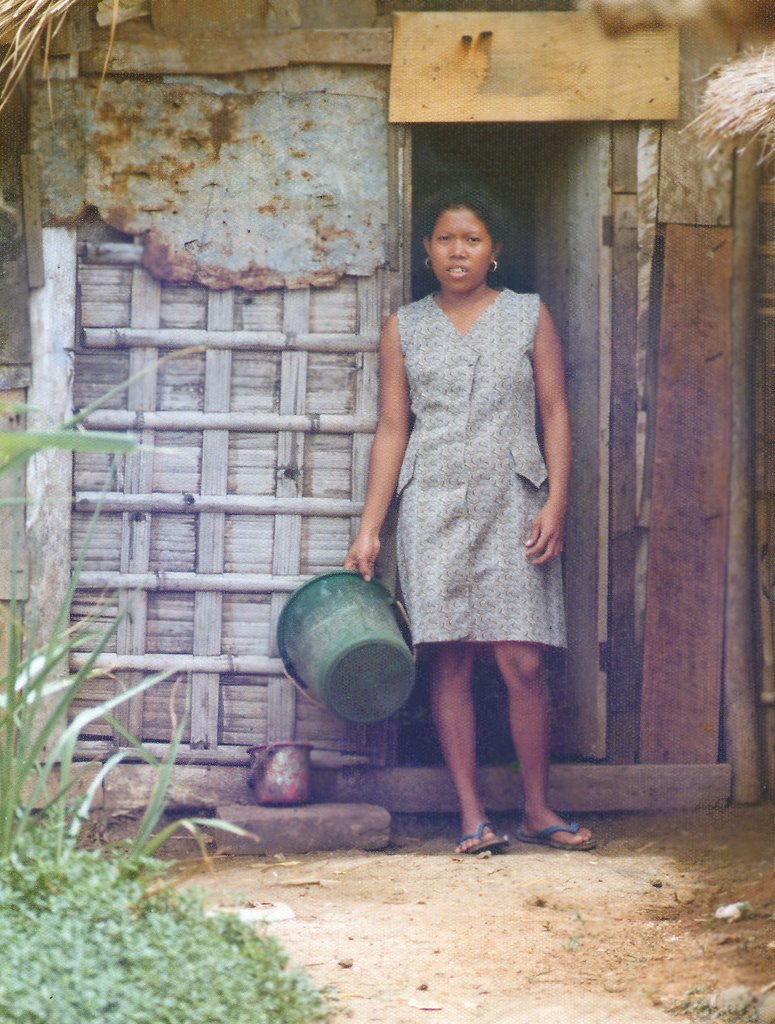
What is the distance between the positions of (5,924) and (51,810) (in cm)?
35

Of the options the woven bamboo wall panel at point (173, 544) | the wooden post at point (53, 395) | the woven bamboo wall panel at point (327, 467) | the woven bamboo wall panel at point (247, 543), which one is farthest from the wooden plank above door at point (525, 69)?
the woven bamboo wall panel at point (173, 544)

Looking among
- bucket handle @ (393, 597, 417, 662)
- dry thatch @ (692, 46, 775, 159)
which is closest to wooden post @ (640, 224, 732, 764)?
dry thatch @ (692, 46, 775, 159)

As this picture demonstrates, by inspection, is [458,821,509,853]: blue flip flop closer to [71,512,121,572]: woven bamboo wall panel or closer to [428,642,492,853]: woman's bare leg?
[428,642,492,853]: woman's bare leg

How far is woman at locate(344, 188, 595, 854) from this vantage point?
181 inches

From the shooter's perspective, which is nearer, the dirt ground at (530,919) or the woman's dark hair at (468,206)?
the dirt ground at (530,919)

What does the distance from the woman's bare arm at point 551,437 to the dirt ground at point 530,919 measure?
1110 millimetres

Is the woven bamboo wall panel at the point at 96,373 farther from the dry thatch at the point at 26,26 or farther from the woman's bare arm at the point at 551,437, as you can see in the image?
the woman's bare arm at the point at 551,437

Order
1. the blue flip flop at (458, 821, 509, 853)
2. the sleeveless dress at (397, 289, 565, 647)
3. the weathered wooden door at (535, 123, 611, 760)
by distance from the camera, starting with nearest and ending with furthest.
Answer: the blue flip flop at (458, 821, 509, 853), the sleeveless dress at (397, 289, 565, 647), the weathered wooden door at (535, 123, 611, 760)

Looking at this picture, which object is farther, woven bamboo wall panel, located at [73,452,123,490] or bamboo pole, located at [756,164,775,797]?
bamboo pole, located at [756,164,775,797]

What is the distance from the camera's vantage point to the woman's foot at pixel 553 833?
4578 mm

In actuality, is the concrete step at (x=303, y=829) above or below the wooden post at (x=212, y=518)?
below

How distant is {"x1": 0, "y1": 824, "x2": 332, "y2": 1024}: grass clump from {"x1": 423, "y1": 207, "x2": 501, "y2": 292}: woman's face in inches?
105

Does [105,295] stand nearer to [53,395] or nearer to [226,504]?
[53,395]

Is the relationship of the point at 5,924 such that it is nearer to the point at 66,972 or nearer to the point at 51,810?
the point at 66,972
